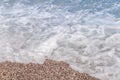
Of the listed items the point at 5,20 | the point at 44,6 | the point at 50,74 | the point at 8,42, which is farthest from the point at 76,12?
the point at 50,74

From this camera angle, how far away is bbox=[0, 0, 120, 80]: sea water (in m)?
8.70

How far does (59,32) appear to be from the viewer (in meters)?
10.6

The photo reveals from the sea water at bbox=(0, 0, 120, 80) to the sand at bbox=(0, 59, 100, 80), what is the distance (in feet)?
1.10

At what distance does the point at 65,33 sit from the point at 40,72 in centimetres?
312

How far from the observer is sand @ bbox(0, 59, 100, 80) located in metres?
7.54

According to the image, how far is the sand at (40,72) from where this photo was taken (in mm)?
7539

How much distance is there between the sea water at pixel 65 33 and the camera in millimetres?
8703

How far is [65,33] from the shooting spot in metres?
10.6

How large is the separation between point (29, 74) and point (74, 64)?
5.03 ft

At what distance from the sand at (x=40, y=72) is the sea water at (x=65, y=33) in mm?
336

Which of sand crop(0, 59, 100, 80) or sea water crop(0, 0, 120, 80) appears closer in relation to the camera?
sand crop(0, 59, 100, 80)

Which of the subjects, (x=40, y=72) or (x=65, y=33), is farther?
(x=65, y=33)

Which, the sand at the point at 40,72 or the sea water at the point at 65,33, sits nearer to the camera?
the sand at the point at 40,72

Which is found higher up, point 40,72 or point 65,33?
point 40,72
